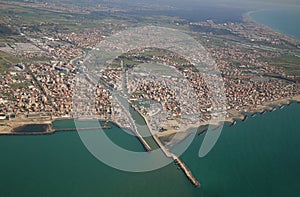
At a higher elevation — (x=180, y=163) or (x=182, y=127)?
(x=182, y=127)

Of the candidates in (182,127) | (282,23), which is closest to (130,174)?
(182,127)

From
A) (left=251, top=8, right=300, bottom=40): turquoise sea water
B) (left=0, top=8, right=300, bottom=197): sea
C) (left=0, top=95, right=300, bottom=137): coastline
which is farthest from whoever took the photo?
(left=251, top=8, right=300, bottom=40): turquoise sea water

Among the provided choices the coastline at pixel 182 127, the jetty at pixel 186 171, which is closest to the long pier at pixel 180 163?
the jetty at pixel 186 171

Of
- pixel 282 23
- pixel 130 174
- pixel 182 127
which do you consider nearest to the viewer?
pixel 130 174

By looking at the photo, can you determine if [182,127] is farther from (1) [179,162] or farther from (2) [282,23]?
(2) [282,23]

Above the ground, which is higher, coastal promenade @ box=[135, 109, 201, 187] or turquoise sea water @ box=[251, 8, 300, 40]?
turquoise sea water @ box=[251, 8, 300, 40]

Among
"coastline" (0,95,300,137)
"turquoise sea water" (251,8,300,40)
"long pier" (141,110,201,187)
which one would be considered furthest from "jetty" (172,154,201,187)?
"turquoise sea water" (251,8,300,40)

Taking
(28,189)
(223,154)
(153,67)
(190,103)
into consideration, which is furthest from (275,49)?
(28,189)

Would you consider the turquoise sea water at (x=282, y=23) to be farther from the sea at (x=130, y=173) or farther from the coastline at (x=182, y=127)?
the sea at (x=130, y=173)

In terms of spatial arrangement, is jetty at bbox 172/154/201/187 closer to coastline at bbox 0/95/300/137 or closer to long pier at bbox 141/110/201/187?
long pier at bbox 141/110/201/187
